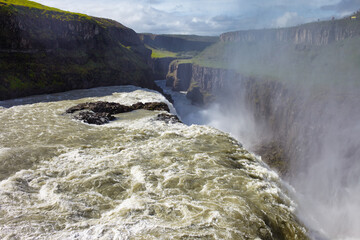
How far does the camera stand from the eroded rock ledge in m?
27.5

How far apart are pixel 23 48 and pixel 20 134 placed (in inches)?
1632

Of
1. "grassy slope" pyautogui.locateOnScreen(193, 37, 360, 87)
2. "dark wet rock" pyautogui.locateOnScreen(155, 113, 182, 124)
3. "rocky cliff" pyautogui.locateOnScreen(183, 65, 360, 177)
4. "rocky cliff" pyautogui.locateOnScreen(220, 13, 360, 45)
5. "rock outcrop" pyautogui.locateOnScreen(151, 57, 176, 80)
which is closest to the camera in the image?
"dark wet rock" pyautogui.locateOnScreen(155, 113, 182, 124)

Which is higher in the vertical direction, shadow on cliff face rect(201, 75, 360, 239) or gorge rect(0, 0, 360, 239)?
gorge rect(0, 0, 360, 239)

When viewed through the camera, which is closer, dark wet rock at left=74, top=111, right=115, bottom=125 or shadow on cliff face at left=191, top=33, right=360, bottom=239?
dark wet rock at left=74, top=111, right=115, bottom=125

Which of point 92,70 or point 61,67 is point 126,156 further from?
point 92,70

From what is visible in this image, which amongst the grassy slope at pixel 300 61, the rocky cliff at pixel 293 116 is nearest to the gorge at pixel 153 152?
the rocky cliff at pixel 293 116

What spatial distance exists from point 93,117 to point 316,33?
119 meters

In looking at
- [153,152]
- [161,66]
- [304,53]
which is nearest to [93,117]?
[153,152]

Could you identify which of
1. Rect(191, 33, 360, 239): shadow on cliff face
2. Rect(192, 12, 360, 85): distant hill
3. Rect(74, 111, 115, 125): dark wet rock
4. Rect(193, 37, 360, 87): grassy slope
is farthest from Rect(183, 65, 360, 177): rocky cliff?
Rect(74, 111, 115, 125): dark wet rock

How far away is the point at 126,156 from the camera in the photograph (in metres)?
17.4

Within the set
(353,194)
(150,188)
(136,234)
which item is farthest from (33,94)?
(353,194)

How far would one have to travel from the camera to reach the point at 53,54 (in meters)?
59.7

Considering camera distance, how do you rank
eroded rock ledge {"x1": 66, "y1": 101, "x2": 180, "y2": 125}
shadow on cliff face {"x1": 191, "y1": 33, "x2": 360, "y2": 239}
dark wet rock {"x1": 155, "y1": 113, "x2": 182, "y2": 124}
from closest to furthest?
1. dark wet rock {"x1": 155, "y1": 113, "x2": 182, "y2": 124}
2. eroded rock ledge {"x1": 66, "y1": 101, "x2": 180, "y2": 125}
3. shadow on cliff face {"x1": 191, "y1": 33, "x2": 360, "y2": 239}

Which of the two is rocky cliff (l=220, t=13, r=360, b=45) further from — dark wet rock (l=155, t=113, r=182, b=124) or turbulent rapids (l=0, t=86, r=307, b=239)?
turbulent rapids (l=0, t=86, r=307, b=239)
